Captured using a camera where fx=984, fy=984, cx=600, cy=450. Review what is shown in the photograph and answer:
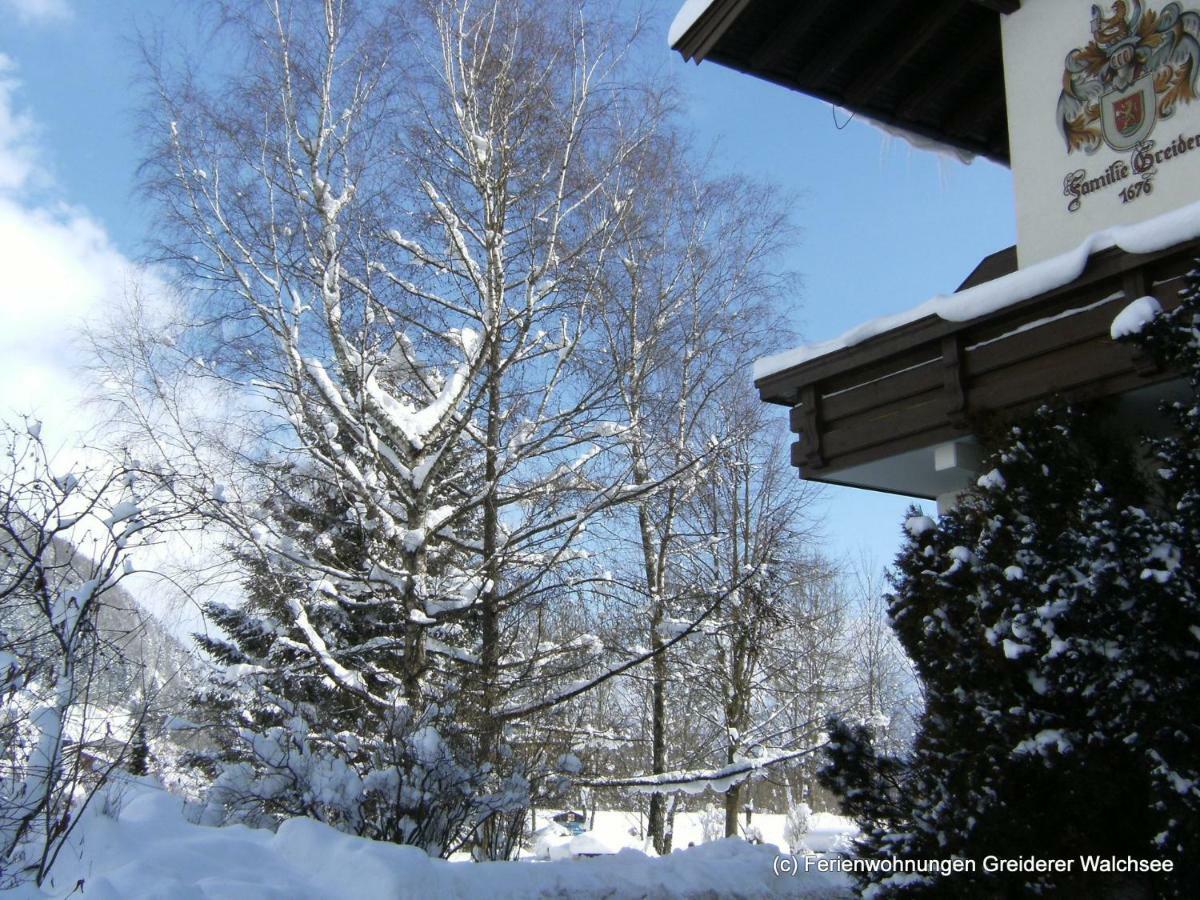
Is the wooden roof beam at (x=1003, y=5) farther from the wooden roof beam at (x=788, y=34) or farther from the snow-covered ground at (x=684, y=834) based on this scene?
the snow-covered ground at (x=684, y=834)

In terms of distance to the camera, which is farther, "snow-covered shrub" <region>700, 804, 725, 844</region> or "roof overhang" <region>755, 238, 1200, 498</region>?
"snow-covered shrub" <region>700, 804, 725, 844</region>

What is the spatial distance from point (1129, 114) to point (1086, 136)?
0.27 m

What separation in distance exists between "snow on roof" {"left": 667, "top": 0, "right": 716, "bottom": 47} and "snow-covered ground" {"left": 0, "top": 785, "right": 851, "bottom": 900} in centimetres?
580

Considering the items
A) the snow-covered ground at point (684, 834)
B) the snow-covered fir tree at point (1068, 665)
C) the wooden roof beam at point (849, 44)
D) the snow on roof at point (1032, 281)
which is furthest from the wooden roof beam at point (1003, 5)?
the snow-covered ground at point (684, 834)

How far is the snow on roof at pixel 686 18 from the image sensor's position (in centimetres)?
712

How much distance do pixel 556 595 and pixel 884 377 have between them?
16.2ft

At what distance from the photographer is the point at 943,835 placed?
488 centimetres

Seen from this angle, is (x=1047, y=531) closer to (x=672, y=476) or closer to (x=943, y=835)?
(x=943, y=835)

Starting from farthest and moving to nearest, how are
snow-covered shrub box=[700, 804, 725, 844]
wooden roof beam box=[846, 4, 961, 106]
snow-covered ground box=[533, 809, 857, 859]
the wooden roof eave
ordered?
snow-covered shrub box=[700, 804, 725, 844], snow-covered ground box=[533, 809, 857, 859], wooden roof beam box=[846, 4, 961, 106], the wooden roof eave

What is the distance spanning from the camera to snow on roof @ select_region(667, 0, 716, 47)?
7.12m

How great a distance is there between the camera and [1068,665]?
14.7 feet

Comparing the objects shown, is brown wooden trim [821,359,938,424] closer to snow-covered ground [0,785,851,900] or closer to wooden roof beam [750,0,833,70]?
wooden roof beam [750,0,833,70]

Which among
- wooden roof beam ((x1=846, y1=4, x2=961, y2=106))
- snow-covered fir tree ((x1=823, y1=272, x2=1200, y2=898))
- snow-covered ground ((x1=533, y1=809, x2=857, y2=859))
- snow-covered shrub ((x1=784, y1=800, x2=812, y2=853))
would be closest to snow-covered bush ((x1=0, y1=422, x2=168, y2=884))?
snow-covered fir tree ((x1=823, y1=272, x2=1200, y2=898))

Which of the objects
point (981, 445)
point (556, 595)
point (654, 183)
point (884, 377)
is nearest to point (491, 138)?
point (654, 183)
